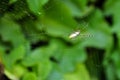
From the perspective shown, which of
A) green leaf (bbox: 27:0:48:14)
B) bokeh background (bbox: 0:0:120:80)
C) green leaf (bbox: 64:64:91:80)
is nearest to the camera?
green leaf (bbox: 27:0:48:14)

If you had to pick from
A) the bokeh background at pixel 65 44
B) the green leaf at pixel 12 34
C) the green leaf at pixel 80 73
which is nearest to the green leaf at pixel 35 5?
the bokeh background at pixel 65 44

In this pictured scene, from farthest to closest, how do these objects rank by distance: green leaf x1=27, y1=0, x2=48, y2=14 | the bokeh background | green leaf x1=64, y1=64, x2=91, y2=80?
green leaf x1=64, y1=64, x2=91, y2=80
the bokeh background
green leaf x1=27, y1=0, x2=48, y2=14

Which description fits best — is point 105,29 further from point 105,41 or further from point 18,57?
point 18,57

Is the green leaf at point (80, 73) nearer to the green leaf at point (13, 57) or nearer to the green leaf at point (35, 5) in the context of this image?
the green leaf at point (13, 57)

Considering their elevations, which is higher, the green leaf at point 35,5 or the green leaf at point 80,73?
the green leaf at point 35,5

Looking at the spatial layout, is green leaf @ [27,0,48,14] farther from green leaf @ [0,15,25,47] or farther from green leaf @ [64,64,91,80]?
green leaf @ [64,64,91,80]

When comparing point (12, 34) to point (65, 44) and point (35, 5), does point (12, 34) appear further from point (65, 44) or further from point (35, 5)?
point (35, 5)

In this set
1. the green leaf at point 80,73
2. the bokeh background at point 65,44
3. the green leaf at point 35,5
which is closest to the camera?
the green leaf at point 35,5

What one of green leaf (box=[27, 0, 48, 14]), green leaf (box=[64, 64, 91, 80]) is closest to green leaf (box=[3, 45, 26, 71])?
green leaf (box=[64, 64, 91, 80])

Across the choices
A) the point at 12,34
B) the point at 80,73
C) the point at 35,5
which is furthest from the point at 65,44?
the point at 35,5
